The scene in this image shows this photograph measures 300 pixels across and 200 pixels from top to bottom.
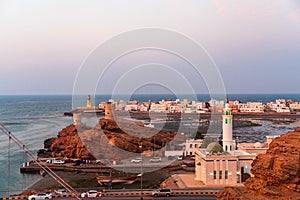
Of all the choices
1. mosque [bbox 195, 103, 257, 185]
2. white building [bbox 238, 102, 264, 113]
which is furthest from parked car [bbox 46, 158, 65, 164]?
white building [bbox 238, 102, 264, 113]

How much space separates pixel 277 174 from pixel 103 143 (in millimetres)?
29489

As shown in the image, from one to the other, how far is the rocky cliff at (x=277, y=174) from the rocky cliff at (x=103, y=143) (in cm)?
2623

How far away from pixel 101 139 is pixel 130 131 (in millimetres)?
6343

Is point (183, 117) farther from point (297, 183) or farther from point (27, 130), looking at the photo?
point (297, 183)

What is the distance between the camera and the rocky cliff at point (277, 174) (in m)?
8.62

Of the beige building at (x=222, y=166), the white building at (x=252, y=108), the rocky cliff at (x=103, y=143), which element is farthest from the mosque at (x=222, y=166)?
the white building at (x=252, y=108)

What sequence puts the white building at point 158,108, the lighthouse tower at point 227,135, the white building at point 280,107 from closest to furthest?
the lighthouse tower at point 227,135 < the white building at point 158,108 < the white building at point 280,107

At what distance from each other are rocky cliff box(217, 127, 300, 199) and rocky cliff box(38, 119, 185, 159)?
26.2 m

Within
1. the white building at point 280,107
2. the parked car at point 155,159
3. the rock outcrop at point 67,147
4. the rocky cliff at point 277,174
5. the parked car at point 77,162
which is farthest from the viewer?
the white building at point 280,107

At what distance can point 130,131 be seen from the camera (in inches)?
1722

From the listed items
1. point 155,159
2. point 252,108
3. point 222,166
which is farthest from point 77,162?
point 252,108

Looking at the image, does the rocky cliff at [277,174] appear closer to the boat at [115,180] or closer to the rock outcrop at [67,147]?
the boat at [115,180]

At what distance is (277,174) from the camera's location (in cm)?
869

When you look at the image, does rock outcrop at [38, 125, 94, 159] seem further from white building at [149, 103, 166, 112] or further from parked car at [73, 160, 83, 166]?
white building at [149, 103, 166, 112]
